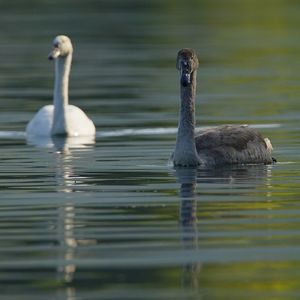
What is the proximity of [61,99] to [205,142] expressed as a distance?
24.8 feet

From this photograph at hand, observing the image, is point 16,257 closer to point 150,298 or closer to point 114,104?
point 150,298

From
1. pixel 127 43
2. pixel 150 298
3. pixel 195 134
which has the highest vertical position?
pixel 127 43

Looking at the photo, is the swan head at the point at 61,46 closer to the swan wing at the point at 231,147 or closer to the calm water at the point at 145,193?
the calm water at the point at 145,193

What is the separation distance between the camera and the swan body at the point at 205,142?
62.8ft

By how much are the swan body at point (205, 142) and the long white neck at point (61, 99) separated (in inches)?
238

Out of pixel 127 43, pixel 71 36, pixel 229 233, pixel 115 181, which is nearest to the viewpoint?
pixel 229 233

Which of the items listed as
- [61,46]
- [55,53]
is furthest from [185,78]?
[61,46]

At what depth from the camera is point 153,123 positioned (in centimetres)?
2586

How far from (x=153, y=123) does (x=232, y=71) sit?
11.7 m

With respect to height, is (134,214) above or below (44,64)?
below

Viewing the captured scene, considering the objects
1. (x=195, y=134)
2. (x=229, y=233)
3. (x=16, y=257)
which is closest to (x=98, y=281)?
(x=16, y=257)

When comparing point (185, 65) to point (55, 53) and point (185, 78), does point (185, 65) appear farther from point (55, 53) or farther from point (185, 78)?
point (55, 53)

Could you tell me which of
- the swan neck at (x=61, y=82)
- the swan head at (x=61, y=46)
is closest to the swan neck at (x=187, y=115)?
the swan neck at (x=61, y=82)

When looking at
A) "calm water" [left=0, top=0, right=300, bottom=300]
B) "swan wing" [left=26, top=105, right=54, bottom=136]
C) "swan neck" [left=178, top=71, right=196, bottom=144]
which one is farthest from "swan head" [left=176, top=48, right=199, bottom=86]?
"swan wing" [left=26, top=105, right=54, bottom=136]
